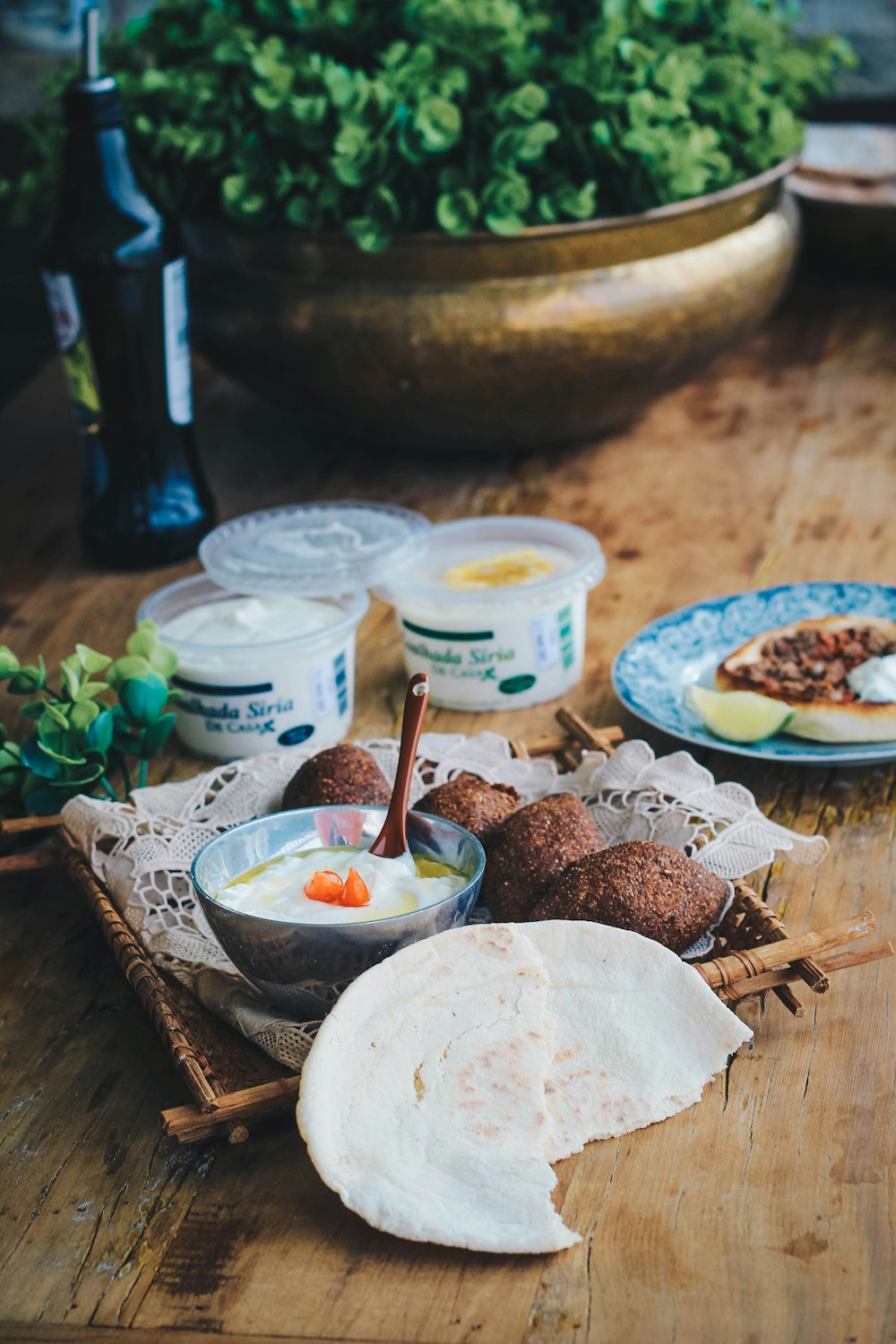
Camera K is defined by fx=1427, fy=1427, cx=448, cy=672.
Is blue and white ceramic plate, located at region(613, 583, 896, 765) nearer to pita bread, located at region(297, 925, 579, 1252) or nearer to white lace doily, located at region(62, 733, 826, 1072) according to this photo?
white lace doily, located at region(62, 733, 826, 1072)

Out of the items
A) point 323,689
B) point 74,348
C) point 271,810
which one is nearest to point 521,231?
point 74,348

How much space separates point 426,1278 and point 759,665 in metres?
0.75

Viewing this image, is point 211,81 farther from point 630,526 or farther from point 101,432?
point 630,526

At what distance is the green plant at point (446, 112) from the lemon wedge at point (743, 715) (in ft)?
2.24

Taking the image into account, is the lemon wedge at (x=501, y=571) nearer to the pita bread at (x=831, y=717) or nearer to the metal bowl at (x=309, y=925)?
the pita bread at (x=831, y=717)

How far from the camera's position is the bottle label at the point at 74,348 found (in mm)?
1627

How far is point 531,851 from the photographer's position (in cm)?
104

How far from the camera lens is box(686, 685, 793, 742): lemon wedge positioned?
1286 millimetres

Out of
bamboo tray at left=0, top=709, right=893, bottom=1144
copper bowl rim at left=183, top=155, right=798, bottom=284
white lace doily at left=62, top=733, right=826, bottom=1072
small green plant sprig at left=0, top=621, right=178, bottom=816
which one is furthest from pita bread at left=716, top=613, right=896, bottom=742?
copper bowl rim at left=183, top=155, right=798, bottom=284

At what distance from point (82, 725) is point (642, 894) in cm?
52

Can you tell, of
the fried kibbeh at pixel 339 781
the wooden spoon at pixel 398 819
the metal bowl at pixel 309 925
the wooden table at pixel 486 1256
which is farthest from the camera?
the fried kibbeh at pixel 339 781

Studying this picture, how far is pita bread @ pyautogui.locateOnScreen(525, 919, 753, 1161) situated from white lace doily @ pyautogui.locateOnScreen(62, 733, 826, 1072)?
0.12m

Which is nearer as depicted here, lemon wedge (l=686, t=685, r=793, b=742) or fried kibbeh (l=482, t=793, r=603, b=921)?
fried kibbeh (l=482, t=793, r=603, b=921)

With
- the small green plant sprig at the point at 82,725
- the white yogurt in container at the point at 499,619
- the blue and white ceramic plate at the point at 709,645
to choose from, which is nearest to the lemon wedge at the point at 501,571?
the white yogurt in container at the point at 499,619
